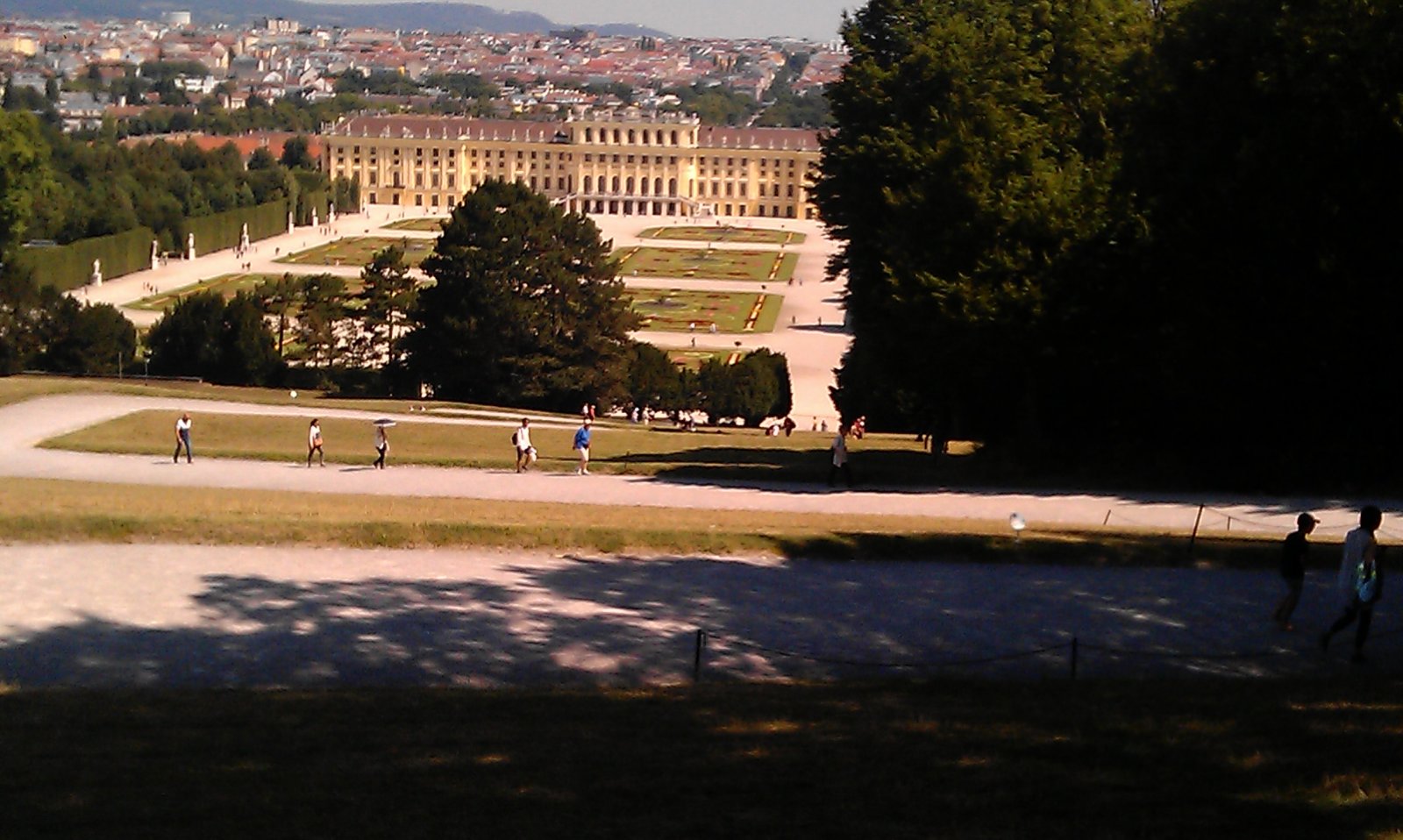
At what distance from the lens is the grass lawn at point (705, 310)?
149ft

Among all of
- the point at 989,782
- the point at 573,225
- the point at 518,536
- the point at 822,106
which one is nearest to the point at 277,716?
the point at 989,782

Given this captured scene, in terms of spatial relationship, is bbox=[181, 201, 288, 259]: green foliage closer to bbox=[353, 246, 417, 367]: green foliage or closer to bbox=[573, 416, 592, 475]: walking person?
bbox=[353, 246, 417, 367]: green foliage

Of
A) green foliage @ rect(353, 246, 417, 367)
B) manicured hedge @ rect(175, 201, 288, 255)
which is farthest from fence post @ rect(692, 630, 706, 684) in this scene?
manicured hedge @ rect(175, 201, 288, 255)

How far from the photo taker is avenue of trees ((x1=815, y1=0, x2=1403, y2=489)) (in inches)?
554

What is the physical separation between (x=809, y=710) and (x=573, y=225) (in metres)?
26.6

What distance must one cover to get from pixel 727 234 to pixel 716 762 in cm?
7505

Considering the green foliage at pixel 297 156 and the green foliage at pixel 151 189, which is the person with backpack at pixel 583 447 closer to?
the green foliage at pixel 151 189

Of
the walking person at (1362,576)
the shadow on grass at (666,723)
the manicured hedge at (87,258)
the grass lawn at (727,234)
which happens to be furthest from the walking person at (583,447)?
the grass lawn at (727,234)

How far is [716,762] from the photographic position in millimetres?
6008

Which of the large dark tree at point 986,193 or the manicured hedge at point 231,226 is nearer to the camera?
the large dark tree at point 986,193

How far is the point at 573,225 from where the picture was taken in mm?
32969

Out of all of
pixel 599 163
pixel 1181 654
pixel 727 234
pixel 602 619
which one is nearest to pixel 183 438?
pixel 602 619

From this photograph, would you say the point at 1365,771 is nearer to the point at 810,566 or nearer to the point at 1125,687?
the point at 1125,687

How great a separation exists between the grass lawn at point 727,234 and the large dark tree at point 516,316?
144ft
